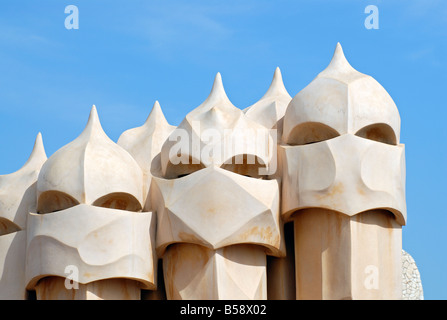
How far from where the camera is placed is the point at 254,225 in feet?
54.5

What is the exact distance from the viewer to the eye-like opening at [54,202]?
56.4ft

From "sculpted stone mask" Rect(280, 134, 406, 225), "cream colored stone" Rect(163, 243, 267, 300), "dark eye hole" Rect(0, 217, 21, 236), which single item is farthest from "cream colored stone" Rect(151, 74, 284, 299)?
"dark eye hole" Rect(0, 217, 21, 236)

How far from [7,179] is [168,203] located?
12.8ft

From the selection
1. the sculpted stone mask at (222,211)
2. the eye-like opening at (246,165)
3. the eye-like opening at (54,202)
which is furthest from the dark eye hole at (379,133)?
the eye-like opening at (54,202)

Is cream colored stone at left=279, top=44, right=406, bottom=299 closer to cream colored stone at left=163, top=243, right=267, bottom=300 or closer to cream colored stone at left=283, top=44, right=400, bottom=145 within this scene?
cream colored stone at left=283, top=44, right=400, bottom=145

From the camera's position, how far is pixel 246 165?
56.8 feet

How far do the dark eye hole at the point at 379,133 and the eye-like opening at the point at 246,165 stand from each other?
1773mm

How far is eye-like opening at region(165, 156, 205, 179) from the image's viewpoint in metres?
17.1

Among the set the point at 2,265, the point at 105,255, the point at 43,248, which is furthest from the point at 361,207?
the point at 2,265

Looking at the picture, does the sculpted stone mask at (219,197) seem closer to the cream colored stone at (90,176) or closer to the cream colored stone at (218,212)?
the cream colored stone at (218,212)

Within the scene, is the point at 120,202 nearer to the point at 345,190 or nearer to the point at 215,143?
the point at 215,143
